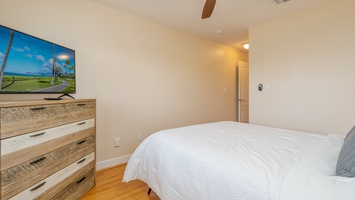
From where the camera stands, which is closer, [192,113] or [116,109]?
[116,109]

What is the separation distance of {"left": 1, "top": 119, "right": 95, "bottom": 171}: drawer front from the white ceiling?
5.67 ft

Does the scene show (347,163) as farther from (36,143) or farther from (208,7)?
(36,143)

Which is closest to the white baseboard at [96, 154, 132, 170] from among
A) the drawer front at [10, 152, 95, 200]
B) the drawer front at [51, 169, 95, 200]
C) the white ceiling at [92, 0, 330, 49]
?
the drawer front at [51, 169, 95, 200]

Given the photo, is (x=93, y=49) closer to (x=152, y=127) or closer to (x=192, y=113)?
(x=152, y=127)

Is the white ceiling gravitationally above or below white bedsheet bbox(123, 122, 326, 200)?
above

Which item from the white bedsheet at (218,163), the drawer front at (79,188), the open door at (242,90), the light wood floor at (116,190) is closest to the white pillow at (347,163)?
the white bedsheet at (218,163)

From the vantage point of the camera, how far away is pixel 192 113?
3373 millimetres

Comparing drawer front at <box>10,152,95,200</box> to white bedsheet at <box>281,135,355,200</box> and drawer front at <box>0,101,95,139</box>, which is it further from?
white bedsheet at <box>281,135,355,200</box>

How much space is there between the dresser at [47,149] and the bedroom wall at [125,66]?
56cm

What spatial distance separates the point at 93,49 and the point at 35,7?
68 cm

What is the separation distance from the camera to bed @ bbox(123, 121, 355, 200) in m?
0.73

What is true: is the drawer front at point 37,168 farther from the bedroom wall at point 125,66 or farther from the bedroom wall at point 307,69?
the bedroom wall at point 307,69

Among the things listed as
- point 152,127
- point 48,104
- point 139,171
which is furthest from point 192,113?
point 48,104

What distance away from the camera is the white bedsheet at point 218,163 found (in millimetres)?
847
